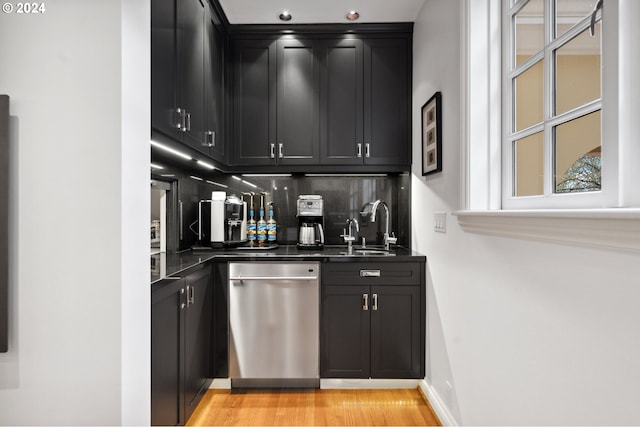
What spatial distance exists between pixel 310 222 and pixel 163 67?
154cm

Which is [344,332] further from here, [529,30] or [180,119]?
[529,30]

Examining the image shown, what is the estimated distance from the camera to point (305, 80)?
8.87 ft

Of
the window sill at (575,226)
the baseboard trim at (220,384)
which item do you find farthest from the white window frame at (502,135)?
the baseboard trim at (220,384)

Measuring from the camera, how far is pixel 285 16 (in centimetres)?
255

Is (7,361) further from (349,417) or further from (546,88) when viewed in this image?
(546,88)

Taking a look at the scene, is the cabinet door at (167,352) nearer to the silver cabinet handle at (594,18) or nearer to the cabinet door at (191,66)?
the cabinet door at (191,66)

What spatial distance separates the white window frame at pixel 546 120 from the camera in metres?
0.98

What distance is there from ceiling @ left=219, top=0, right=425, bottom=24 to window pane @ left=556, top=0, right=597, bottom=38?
145cm

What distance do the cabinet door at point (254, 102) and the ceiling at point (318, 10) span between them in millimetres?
193

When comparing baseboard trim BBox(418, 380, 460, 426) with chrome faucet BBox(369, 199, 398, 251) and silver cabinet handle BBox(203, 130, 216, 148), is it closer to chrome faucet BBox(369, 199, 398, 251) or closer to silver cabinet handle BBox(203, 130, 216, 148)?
chrome faucet BBox(369, 199, 398, 251)

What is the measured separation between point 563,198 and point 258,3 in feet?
7.44

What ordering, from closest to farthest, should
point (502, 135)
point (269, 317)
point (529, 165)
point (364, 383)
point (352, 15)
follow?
point (529, 165) → point (502, 135) → point (269, 317) → point (364, 383) → point (352, 15)

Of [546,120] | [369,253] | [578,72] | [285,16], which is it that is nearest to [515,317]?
[546,120]

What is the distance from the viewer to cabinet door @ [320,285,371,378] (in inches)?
91.8
